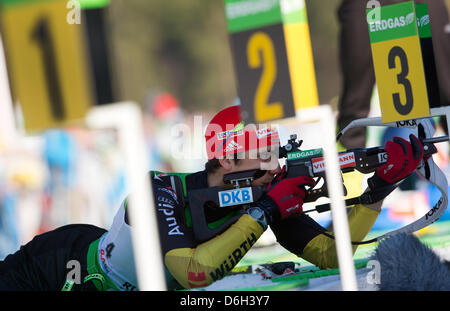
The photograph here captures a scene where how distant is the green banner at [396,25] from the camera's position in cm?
286

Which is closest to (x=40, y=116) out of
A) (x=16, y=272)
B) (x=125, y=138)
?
(x=125, y=138)

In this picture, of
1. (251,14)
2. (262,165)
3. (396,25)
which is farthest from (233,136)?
(396,25)

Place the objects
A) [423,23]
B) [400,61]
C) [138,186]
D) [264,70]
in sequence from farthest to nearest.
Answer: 1. [423,23]
2. [400,61]
3. [264,70]
4. [138,186]

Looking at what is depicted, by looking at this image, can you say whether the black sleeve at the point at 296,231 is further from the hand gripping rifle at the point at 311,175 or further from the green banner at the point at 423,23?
the green banner at the point at 423,23

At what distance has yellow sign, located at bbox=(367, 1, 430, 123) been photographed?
9.39 feet

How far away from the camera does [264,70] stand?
2639 millimetres

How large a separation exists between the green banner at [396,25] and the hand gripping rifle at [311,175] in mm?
598

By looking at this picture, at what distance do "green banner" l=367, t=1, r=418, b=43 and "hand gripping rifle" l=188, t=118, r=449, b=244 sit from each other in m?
0.60

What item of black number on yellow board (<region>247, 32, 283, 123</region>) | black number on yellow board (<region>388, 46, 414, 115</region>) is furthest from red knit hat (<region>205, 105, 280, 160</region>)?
black number on yellow board (<region>388, 46, 414, 115</region>)

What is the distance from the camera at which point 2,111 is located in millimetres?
5871

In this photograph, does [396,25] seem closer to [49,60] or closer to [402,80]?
[402,80]

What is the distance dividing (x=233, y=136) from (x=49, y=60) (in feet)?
3.70

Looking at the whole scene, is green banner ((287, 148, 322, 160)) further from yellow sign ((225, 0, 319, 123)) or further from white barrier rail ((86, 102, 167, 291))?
white barrier rail ((86, 102, 167, 291))

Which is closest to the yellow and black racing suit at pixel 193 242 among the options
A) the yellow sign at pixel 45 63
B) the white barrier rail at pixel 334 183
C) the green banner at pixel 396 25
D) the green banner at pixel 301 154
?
the green banner at pixel 301 154
